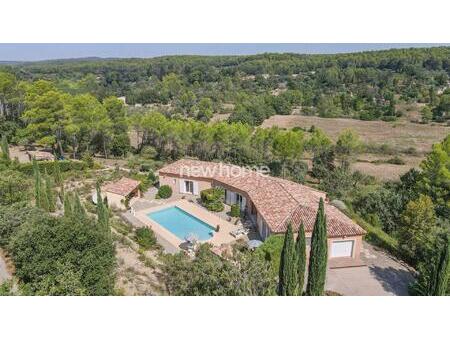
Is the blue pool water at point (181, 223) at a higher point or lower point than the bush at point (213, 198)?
lower

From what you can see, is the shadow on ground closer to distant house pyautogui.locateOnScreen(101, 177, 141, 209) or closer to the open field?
distant house pyautogui.locateOnScreen(101, 177, 141, 209)

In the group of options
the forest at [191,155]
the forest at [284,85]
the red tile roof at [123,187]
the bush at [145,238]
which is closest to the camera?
the forest at [191,155]

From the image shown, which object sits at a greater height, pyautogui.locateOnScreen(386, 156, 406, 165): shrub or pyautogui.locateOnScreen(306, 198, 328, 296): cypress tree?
pyautogui.locateOnScreen(306, 198, 328, 296): cypress tree

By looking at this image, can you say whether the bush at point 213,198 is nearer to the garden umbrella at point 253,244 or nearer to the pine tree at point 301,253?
the garden umbrella at point 253,244

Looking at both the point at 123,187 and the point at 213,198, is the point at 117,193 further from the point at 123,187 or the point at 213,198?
the point at 213,198

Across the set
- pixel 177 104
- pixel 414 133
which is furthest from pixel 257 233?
pixel 177 104

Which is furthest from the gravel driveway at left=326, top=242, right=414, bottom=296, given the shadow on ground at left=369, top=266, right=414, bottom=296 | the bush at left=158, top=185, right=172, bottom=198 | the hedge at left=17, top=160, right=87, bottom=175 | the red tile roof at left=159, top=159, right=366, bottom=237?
the hedge at left=17, top=160, right=87, bottom=175

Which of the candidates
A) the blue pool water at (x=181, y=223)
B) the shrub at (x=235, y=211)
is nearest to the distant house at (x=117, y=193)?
the blue pool water at (x=181, y=223)
